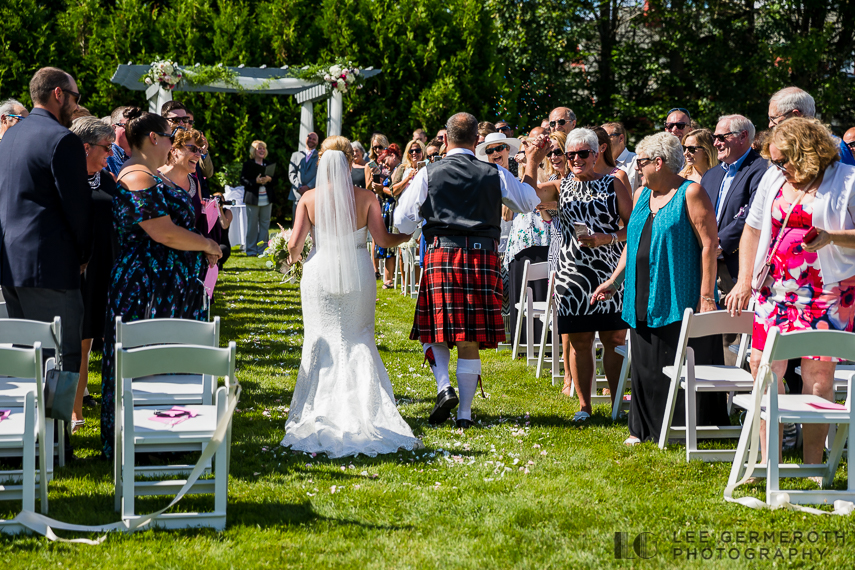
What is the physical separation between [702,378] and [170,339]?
3.06m

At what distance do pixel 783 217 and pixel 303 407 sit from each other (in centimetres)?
313

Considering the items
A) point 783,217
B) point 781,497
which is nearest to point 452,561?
point 781,497

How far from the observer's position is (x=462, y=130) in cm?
585

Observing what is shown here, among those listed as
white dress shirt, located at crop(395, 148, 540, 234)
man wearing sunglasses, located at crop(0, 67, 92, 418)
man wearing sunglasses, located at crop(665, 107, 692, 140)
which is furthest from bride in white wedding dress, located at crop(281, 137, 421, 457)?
man wearing sunglasses, located at crop(665, 107, 692, 140)

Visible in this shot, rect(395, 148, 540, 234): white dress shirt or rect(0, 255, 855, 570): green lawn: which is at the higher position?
rect(395, 148, 540, 234): white dress shirt

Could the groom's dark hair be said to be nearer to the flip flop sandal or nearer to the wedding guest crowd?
the wedding guest crowd

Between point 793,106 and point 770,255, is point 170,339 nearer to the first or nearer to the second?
point 770,255

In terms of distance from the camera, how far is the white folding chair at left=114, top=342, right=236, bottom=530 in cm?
389

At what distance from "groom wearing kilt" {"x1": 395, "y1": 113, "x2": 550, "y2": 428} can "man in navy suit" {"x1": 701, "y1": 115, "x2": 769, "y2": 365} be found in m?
1.75

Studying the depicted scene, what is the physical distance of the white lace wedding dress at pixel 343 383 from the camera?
17.6 feet

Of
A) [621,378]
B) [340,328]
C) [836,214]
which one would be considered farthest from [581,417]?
[836,214]

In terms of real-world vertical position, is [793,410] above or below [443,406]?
above

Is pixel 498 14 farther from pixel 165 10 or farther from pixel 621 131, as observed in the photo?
pixel 621 131

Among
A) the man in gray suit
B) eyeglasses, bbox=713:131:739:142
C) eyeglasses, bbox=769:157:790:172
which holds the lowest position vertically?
eyeglasses, bbox=769:157:790:172
